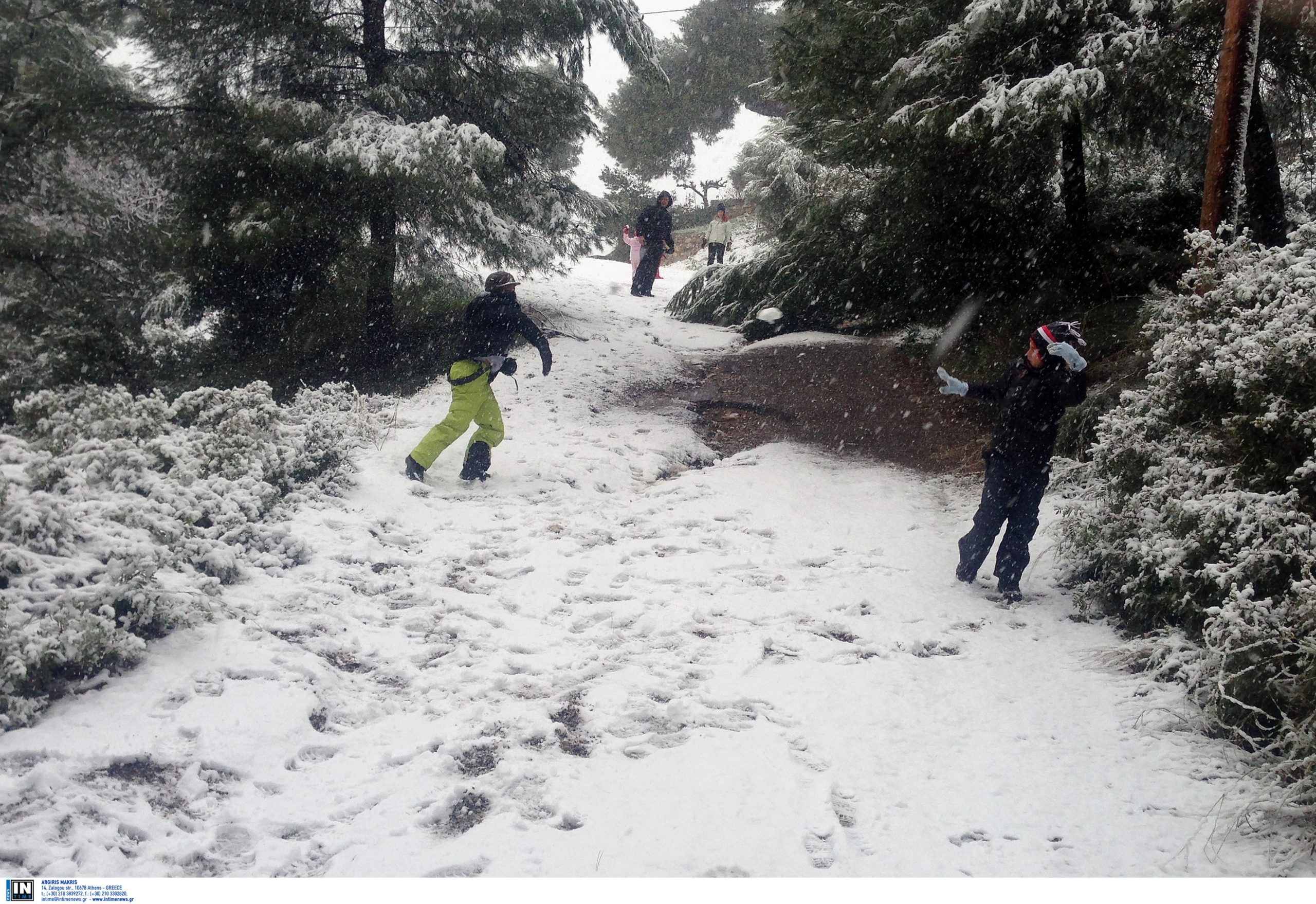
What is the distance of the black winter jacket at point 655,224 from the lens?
53.9 ft

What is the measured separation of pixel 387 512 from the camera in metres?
6.38

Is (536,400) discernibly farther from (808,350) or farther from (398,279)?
(808,350)

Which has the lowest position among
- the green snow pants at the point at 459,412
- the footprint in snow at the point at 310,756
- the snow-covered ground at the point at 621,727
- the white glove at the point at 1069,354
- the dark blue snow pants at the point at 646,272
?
the footprint in snow at the point at 310,756

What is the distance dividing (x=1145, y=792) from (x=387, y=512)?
514 cm

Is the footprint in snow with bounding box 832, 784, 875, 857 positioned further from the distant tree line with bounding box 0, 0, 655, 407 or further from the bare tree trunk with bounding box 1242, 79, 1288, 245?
the bare tree trunk with bounding box 1242, 79, 1288, 245

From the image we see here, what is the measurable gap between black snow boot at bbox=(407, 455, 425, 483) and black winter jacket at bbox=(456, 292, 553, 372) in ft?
3.24

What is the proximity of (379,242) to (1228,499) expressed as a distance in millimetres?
9598

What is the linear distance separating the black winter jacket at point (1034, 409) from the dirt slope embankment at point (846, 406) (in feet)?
8.44

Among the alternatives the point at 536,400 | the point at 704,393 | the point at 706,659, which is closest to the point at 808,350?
the point at 704,393

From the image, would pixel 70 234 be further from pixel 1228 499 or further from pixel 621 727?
pixel 1228 499

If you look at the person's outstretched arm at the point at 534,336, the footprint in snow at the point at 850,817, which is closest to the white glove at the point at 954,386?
the footprint in snow at the point at 850,817

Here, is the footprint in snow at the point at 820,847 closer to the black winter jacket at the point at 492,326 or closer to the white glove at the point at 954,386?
the white glove at the point at 954,386

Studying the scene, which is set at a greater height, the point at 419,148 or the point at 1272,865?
the point at 419,148

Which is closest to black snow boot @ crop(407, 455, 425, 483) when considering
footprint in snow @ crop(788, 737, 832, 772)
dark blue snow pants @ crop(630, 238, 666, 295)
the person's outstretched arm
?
the person's outstretched arm
